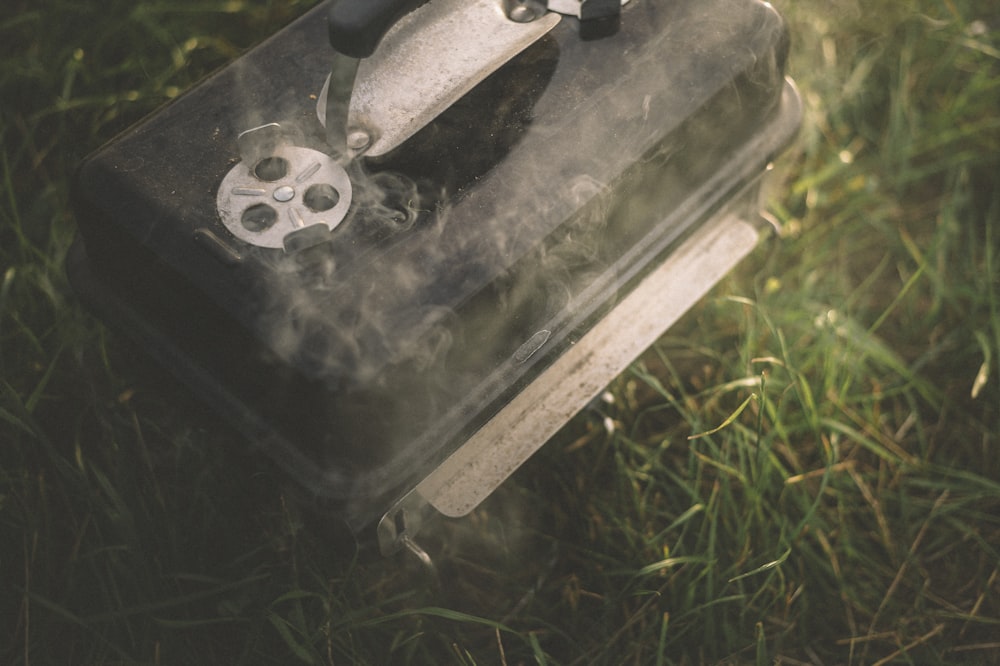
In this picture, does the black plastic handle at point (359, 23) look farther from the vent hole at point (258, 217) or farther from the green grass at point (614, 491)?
the green grass at point (614, 491)

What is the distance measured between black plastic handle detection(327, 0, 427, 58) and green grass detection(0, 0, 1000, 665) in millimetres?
551

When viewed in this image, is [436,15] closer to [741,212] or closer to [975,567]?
[741,212]

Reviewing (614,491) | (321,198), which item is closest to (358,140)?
(321,198)

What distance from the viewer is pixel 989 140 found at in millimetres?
2213

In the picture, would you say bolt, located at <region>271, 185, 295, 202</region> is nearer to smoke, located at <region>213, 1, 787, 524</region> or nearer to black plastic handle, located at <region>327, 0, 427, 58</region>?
smoke, located at <region>213, 1, 787, 524</region>

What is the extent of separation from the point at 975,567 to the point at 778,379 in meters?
0.47

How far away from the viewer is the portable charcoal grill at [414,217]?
46.3 inches

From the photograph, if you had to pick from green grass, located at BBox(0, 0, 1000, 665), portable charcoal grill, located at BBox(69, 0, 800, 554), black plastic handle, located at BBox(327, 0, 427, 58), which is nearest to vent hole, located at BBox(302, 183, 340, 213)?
portable charcoal grill, located at BBox(69, 0, 800, 554)

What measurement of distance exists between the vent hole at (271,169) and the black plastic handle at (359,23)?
0.57 ft

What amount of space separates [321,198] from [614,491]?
813mm

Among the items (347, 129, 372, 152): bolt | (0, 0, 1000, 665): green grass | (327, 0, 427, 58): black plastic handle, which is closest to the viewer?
(327, 0, 427, 58): black plastic handle

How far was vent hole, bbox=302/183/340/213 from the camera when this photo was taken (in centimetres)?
122

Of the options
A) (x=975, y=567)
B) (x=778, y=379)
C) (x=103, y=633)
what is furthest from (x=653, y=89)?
(x=103, y=633)

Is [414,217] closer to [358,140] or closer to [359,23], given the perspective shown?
[358,140]
